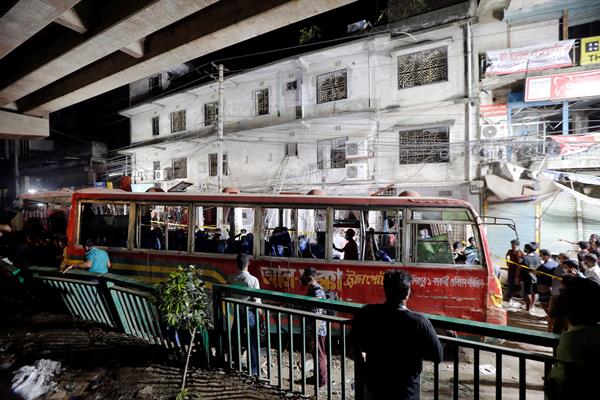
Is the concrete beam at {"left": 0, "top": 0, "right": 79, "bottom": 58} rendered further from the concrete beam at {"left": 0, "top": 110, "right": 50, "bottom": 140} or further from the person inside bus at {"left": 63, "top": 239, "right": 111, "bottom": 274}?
the person inside bus at {"left": 63, "top": 239, "right": 111, "bottom": 274}

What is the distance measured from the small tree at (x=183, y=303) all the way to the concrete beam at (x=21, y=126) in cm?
524

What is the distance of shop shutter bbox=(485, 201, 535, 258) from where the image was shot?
41.3ft

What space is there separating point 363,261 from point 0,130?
7.34 metres

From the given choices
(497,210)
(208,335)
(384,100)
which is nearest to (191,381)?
(208,335)

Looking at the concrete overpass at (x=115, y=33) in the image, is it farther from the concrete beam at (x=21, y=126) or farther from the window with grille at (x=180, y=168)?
the window with grille at (x=180, y=168)

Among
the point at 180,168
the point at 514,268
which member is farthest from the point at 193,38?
the point at 180,168

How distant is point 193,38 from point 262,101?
627 inches

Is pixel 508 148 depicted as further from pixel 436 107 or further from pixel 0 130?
pixel 0 130

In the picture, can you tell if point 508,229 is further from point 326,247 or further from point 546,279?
point 326,247

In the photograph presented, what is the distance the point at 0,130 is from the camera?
5.58 m

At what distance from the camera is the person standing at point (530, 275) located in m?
7.68

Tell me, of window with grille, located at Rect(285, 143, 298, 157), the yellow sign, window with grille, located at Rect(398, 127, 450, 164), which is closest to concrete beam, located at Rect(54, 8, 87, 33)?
window with grille, located at Rect(398, 127, 450, 164)

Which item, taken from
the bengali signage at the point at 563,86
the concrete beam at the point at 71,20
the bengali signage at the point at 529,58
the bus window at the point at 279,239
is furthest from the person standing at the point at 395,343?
the bengali signage at the point at 529,58

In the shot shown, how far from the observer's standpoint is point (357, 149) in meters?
15.4
